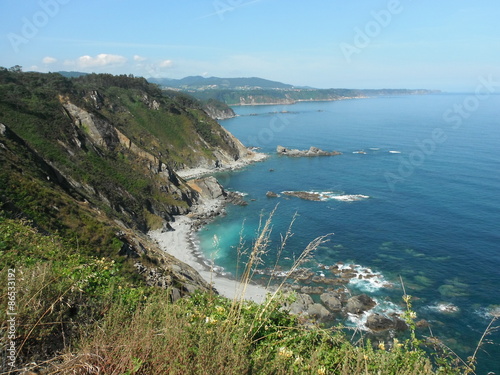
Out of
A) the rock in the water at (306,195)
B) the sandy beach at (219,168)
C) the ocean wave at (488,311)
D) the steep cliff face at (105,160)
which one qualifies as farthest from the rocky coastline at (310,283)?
the sandy beach at (219,168)

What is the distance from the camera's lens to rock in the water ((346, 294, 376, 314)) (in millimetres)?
29750

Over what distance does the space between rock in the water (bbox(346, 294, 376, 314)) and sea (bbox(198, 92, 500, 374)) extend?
1.19 metres

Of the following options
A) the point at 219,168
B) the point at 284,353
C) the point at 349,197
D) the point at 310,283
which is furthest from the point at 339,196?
the point at 284,353

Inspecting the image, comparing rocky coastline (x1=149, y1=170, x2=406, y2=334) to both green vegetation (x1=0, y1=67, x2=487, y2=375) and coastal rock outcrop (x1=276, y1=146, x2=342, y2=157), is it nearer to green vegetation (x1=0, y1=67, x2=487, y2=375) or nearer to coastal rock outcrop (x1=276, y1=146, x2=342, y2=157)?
green vegetation (x1=0, y1=67, x2=487, y2=375)

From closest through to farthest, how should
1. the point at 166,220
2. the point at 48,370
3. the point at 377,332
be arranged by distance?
the point at 48,370, the point at 377,332, the point at 166,220

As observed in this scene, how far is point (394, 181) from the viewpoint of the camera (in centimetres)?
6988

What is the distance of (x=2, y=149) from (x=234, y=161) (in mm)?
65844

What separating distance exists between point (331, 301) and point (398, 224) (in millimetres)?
23157

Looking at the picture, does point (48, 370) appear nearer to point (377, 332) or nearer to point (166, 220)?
point (377, 332)

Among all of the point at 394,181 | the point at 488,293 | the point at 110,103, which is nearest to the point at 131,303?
the point at 488,293

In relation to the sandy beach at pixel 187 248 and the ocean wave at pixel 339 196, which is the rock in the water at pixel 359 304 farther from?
the ocean wave at pixel 339 196

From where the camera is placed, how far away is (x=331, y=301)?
30641mm

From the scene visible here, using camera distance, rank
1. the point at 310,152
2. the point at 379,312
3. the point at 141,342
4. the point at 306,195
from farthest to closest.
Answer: the point at 310,152, the point at 306,195, the point at 379,312, the point at 141,342

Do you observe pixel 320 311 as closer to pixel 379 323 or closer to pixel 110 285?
pixel 379 323
